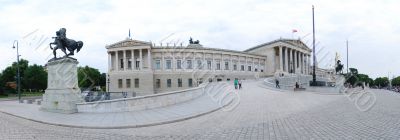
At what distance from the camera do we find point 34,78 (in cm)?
7469

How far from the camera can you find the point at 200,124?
42.6ft

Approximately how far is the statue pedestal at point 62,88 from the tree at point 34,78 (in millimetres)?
61682

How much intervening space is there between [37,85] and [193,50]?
125 feet

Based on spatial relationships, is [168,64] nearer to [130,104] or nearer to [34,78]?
[34,78]

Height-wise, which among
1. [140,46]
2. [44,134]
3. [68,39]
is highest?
[140,46]

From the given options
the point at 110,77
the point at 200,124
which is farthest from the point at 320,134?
the point at 110,77

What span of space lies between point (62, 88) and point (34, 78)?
6336 centimetres

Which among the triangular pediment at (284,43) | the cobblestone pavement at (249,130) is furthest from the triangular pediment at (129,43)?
the cobblestone pavement at (249,130)

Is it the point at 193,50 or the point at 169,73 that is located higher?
the point at 193,50

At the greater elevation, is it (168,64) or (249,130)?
(168,64)

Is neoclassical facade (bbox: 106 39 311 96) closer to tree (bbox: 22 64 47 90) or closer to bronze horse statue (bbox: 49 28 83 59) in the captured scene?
tree (bbox: 22 64 47 90)

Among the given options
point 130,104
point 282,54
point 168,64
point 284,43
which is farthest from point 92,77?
point 130,104

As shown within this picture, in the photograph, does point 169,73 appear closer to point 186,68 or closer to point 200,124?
point 186,68

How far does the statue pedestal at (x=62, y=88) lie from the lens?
18.6 meters
